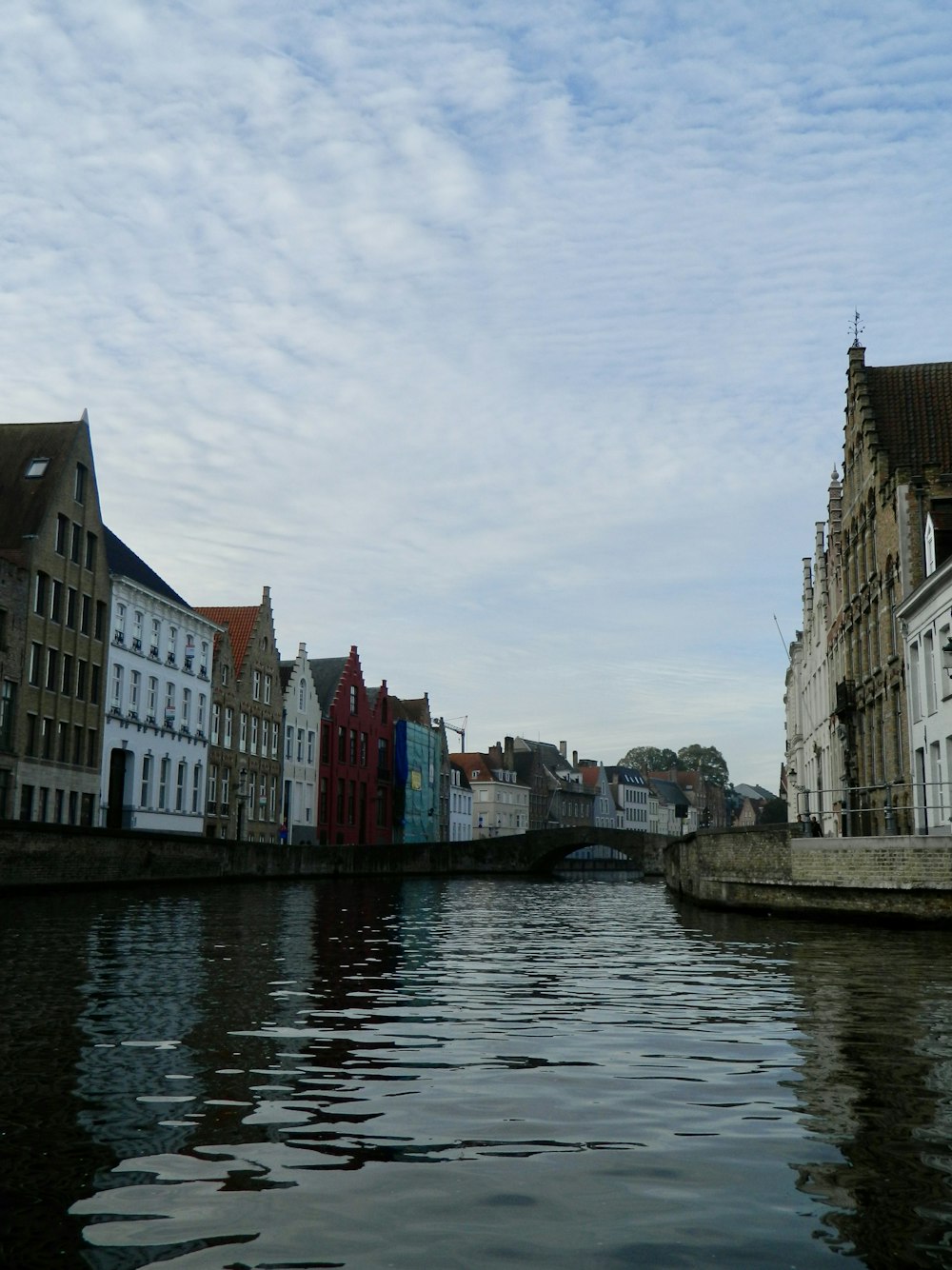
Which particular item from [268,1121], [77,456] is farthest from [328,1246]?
[77,456]

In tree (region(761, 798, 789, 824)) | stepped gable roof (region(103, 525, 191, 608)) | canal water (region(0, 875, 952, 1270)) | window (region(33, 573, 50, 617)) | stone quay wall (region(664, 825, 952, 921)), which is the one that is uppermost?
stepped gable roof (region(103, 525, 191, 608))

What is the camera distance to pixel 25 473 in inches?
2079

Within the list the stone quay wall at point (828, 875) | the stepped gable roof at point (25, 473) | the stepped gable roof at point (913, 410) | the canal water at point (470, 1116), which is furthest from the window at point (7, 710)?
the stepped gable roof at point (913, 410)

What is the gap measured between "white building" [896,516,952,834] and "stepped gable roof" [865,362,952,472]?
6.74m

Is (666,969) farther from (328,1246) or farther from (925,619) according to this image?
(925,619)

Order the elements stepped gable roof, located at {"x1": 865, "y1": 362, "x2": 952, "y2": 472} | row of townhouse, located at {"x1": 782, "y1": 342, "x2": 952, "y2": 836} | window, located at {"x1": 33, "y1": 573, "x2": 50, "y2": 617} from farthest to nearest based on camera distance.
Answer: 1. window, located at {"x1": 33, "y1": 573, "x2": 50, "y2": 617}
2. stepped gable roof, located at {"x1": 865, "y1": 362, "x2": 952, "y2": 472}
3. row of townhouse, located at {"x1": 782, "y1": 342, "x2": 952, "y2": 836}

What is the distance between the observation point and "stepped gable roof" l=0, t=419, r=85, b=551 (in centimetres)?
5062

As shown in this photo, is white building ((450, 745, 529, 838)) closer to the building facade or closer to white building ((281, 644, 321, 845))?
white building ((281, 644, 321, 845))

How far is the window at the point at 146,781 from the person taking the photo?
6194 centimetres

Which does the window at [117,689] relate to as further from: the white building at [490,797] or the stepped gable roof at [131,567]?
the white building at [490,797]

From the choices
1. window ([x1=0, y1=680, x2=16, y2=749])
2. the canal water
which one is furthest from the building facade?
the canal water

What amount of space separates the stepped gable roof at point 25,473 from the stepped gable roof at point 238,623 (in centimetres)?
2264

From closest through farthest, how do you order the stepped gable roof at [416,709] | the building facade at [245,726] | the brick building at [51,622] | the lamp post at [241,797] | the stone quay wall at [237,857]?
the stone quay wall at [237,857] → the brick building at [51,622] → the building facade at [245,726] → the lamp post at [241,797] → the stepped gable roof at [416,709]

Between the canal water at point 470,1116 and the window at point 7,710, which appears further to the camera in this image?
the window at point 7,710
